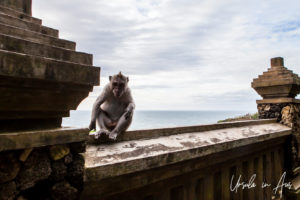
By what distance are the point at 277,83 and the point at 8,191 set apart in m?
5.43

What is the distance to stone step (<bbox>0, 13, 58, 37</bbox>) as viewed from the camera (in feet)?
4.96

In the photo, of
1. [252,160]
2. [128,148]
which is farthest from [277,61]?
[128,148]

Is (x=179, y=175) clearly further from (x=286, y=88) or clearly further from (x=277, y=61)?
(x=277, y=61)

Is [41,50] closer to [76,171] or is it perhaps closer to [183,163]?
[76,171]

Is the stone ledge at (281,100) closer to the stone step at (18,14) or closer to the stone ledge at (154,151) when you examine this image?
the stone ledge at (154,151)

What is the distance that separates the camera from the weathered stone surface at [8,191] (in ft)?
4.04

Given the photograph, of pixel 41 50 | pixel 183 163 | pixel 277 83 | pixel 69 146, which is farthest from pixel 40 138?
pixel 277 83

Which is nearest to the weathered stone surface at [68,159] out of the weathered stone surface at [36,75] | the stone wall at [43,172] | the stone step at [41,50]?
the stone wall at [43,172]

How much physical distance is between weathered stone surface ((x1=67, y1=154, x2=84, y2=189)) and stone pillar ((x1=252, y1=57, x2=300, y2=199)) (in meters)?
4.89

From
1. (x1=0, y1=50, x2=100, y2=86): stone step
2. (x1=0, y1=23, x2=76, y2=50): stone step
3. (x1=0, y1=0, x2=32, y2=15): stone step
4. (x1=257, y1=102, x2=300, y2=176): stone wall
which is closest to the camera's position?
(x1=0, y1=50, x2=100, y2=86): stone step

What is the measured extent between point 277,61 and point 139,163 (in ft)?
15.8

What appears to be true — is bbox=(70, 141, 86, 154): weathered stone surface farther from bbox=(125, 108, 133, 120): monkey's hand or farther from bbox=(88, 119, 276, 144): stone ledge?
bbox=(125, 108, 133, 120): monkey's hand

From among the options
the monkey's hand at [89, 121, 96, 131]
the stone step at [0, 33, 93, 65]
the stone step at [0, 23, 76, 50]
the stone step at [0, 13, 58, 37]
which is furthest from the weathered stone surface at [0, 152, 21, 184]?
the monkey's hand at [89, 121, 96, 131]

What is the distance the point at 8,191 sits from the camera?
1251 mm
